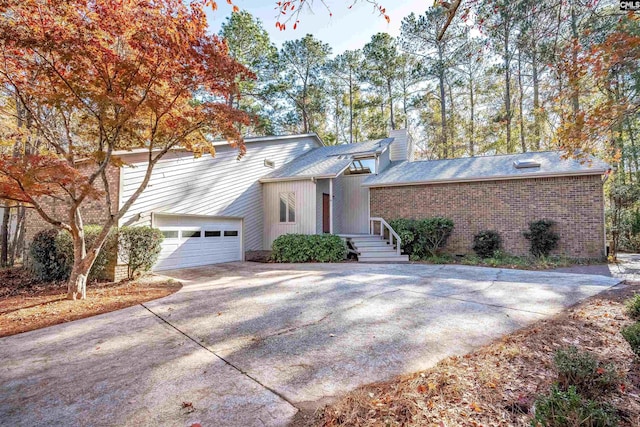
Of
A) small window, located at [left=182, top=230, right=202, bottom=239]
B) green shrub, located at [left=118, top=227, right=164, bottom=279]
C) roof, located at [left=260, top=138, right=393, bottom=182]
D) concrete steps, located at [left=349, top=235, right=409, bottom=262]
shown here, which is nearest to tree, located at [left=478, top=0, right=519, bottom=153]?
roof, located at [left=260, top=138, right=393, bottom=182]

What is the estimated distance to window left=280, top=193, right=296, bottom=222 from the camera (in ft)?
41.3

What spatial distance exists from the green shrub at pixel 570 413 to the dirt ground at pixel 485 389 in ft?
0.77

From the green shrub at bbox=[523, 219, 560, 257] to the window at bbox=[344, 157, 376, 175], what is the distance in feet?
22.2

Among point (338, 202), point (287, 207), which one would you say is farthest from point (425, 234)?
point (287, 207)

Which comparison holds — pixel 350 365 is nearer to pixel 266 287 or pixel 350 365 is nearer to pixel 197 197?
pixel 266 287

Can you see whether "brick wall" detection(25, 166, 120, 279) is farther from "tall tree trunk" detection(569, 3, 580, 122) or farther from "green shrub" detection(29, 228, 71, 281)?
"tall tree trunk" detection(569, 3, 580, 122)

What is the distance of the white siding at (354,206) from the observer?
1440 cm

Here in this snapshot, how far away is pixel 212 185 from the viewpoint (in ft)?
35.6

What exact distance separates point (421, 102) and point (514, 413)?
22.8 meters

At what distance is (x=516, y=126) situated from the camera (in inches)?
815

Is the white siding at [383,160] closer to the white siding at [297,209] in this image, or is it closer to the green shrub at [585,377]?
the white siding at [297,209]

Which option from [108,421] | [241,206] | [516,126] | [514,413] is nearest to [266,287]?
[108,421]

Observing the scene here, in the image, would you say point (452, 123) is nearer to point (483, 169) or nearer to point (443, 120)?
point (443, 120)

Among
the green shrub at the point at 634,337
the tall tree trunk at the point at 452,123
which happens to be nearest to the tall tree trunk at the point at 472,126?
the tall tree trunk at the point at 452,123
